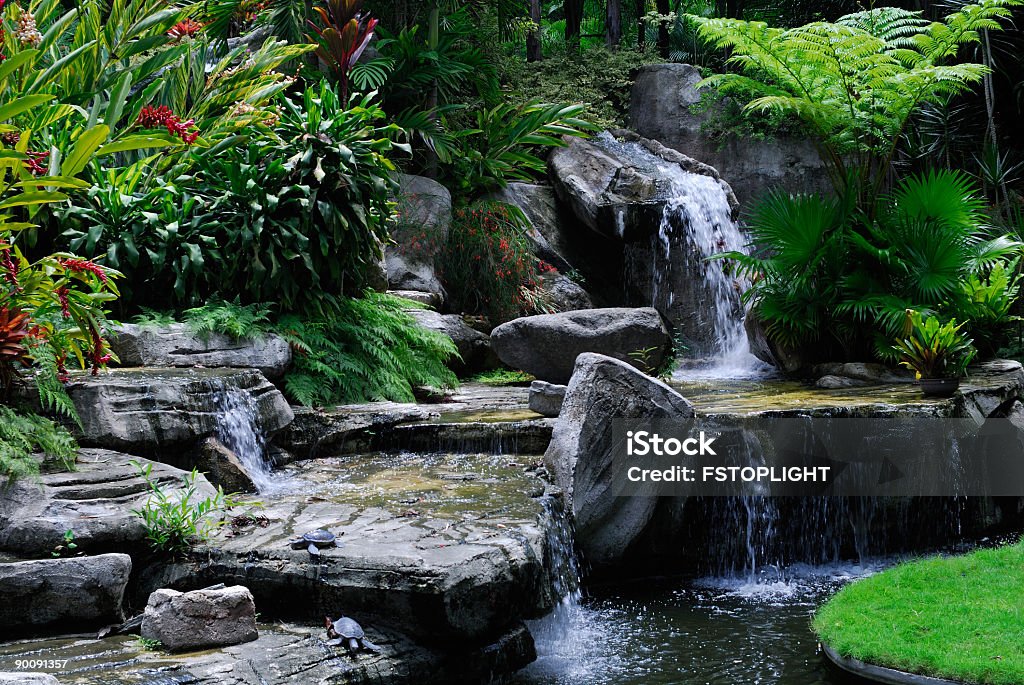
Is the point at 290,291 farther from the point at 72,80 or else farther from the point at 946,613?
the point at 946,613

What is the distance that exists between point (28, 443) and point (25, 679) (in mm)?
2071

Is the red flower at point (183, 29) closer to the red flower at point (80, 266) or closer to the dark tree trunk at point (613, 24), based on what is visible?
the red flower at point (80, 266)

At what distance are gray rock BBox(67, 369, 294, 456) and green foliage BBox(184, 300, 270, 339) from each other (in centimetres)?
80

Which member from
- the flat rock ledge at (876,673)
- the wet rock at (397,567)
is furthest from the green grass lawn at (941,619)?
the wet rock at (397,567)

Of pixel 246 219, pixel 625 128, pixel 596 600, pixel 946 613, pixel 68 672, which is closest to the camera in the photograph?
pixel 68 672

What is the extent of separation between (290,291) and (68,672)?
16.5ft

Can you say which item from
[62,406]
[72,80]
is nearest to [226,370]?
[62,406]

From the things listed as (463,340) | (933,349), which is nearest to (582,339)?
(463,340)

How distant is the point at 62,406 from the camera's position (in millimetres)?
5258

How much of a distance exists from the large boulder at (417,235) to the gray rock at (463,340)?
0.75m

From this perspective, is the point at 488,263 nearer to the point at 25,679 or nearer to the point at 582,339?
the point at 582,339

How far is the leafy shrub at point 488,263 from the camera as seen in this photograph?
1177 cm

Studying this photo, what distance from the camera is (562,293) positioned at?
1273 cm

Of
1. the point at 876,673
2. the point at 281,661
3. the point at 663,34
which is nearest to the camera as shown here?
the point at 281,661
